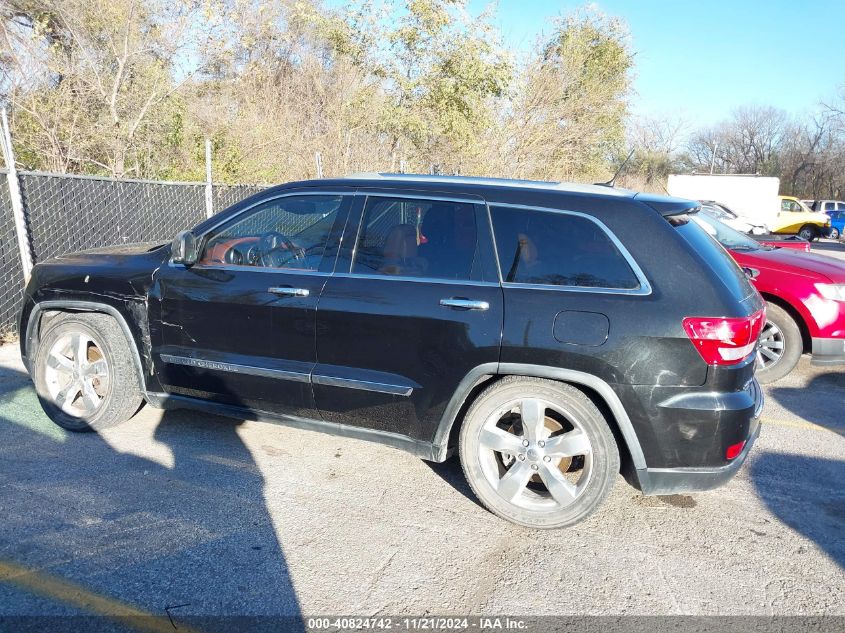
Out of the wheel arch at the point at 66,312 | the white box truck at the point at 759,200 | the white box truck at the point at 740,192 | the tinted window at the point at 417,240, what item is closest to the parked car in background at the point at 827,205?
the white box truck at the point at 759,200

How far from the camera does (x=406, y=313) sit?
3.42 meters

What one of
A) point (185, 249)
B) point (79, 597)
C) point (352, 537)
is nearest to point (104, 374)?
point (185, 249)

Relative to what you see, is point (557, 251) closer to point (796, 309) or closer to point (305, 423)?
point (305, 423)

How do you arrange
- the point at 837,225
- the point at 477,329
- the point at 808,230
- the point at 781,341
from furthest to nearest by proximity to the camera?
the point at 837,225 < the point at 808,230 < the point at 781,341 < the point at 477,329

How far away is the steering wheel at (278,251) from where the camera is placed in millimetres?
3887

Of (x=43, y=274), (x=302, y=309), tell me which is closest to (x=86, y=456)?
(x=43, y=274)

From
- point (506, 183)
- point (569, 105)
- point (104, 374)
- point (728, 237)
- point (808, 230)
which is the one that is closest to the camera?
point (506, 183)

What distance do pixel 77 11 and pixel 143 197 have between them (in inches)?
252

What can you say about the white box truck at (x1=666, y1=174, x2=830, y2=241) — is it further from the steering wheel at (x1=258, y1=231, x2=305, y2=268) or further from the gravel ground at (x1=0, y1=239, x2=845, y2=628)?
the steering wheel at (x1=258, y1=231, x2=305, y2=268)

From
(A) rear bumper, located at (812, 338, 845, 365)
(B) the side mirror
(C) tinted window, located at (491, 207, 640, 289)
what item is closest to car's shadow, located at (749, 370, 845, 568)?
(A) rear bumper, located at (812, 338, 845, 365)

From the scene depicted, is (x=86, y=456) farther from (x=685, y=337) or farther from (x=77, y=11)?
(x=77, y=11)

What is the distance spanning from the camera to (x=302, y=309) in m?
3.67

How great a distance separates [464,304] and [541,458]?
0.90 metres

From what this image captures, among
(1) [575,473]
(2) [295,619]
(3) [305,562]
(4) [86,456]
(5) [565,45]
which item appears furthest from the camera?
(5) [565,45]
